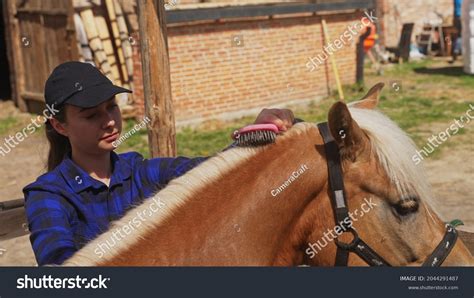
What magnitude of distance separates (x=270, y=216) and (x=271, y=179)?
0.43 feet

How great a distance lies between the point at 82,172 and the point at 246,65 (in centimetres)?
1169

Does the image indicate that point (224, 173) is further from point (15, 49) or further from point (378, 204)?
point (15, 49)

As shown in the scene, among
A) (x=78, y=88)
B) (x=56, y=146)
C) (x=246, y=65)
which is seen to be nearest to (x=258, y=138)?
(x=78, y=88)

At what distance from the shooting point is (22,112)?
1603 centimetres

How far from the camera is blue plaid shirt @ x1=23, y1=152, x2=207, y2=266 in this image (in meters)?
2.56

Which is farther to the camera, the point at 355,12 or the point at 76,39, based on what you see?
the point at 355,12

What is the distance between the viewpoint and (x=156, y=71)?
527 cm

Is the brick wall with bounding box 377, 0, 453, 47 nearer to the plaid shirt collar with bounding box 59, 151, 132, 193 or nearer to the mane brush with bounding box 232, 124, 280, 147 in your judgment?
the plaid shirt collar with bounding box 59, 151, 132, 193

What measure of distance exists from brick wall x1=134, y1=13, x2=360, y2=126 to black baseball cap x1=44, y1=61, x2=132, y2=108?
10242 millimetres

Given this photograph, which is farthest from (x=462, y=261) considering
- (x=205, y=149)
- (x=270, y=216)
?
(x=205, y=149)

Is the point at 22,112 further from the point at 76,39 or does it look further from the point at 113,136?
the point at 113,136

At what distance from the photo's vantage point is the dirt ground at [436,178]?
7660mm

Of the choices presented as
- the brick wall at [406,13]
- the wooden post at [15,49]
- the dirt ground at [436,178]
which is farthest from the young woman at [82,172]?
the brick wall at [406,13]

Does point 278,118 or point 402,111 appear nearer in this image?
point 278,118
